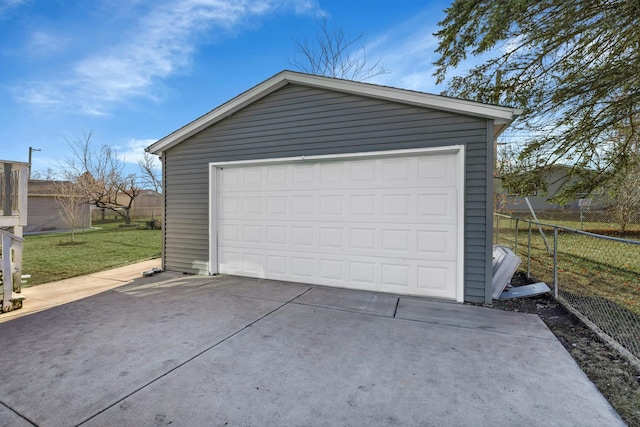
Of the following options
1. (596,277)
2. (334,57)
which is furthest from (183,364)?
(334,57)

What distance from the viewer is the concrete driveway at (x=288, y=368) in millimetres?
1961

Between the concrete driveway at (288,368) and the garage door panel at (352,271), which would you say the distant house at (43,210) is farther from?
the concrete driveway at (288,368)

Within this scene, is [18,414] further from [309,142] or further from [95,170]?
[95,170]

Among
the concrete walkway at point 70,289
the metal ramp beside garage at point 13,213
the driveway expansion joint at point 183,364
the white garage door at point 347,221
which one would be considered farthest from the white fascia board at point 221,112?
the driveway expansion joint at point 183,364

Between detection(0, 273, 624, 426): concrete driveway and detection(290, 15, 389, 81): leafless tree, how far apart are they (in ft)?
28.8

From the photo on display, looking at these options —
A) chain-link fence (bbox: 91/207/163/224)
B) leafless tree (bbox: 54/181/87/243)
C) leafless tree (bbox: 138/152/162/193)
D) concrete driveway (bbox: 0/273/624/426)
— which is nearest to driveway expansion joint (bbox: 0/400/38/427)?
concrete driveway (bbox: 0/273/624/426)

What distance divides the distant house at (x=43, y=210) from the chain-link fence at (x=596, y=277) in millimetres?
20724

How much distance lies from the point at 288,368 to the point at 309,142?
368 centimetres

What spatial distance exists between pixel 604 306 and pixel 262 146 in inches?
227

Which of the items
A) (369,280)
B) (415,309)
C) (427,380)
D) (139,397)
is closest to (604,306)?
(415,309)

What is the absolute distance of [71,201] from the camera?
12477mm

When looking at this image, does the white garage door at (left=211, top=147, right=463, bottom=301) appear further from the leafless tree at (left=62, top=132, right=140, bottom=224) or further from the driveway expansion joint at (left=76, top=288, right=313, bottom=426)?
the leafless tree at (left=62, top=132, right=140, bottom=224)

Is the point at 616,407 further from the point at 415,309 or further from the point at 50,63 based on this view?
the point at 50,63

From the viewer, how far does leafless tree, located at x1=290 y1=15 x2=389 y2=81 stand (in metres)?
10.0
